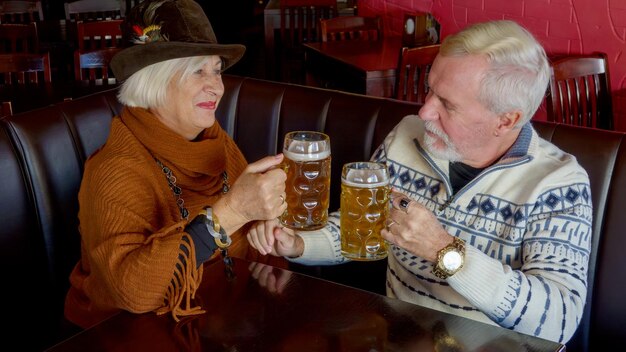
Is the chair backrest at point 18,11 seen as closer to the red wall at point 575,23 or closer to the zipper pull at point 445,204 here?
the red wall at point 575,23

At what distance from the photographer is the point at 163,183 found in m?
2.00

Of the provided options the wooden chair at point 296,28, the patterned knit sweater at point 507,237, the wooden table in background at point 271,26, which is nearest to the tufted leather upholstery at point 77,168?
the patterned knit sweater at point 507,237

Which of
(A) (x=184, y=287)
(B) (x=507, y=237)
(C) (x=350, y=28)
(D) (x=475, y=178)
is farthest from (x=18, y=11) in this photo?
(B) (x=507, y=237)

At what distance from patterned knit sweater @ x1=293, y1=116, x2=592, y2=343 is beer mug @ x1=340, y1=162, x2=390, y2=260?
0.20 m

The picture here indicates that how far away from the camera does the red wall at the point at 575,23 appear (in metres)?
3.88

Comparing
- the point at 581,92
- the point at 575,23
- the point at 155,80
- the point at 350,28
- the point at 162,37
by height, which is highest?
the point at 162,37

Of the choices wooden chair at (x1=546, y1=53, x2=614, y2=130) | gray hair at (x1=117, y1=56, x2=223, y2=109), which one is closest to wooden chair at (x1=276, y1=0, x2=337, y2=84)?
wooden chair at (x1=546, y1=53, x2=614, y2=130)

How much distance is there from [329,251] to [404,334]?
586 millimetres

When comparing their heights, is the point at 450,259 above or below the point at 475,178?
below

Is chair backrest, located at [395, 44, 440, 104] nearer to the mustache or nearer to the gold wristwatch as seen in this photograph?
the mustache

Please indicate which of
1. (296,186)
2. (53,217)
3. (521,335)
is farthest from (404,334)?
(53,217)

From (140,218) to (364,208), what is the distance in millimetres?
603

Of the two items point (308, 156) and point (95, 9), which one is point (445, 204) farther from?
point (95, 9)

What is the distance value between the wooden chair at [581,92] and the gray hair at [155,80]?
1.90 m
